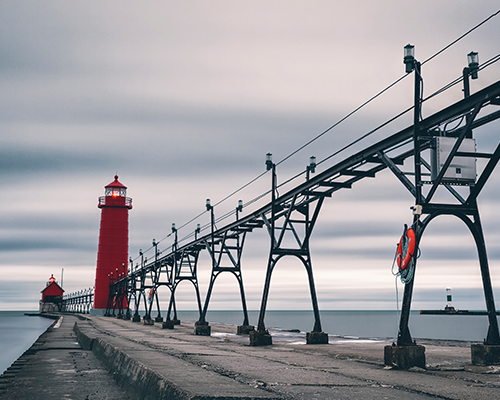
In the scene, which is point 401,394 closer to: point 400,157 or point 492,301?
point 492,301

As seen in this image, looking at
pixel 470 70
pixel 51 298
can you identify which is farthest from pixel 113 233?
pixel 51 298

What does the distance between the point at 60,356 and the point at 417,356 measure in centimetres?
990

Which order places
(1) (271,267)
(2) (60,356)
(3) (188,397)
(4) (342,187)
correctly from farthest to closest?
1. (1) (271,267)
2. (4) (342,187)
3. (2) (60,356)
4. (3) (188,397)

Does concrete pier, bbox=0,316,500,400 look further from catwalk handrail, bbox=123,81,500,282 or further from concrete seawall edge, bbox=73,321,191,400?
catwalk handrail, bbox=123,81,500,282

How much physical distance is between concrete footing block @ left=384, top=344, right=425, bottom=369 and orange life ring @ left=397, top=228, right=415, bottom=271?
1.81m

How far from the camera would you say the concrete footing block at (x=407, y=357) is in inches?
449

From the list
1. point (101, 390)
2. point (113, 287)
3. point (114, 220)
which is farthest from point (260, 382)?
point (113, 287)

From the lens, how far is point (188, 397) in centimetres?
606

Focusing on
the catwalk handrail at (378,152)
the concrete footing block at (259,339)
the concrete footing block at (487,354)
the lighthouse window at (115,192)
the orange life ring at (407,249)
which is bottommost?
the concrete footing block at (259,339)

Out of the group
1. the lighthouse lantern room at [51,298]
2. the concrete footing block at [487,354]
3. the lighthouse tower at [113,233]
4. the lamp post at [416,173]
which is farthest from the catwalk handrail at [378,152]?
the lighthouse lantern room at [51,298]

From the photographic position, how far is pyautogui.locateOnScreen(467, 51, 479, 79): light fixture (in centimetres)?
1217

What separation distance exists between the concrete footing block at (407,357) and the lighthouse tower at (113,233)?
204 ft

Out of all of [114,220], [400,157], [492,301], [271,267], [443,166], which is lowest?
[492,301]

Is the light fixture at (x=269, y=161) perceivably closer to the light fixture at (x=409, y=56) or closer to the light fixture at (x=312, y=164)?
the light fixture at (x=312, y=164)
